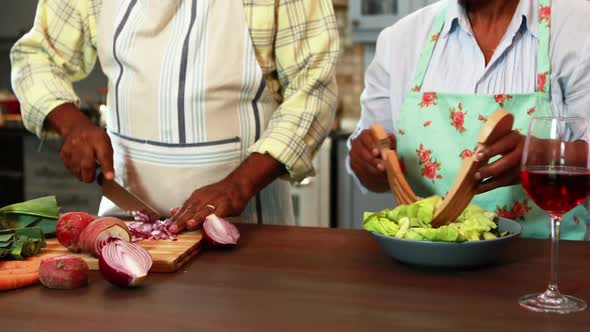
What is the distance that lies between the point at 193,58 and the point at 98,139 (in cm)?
25

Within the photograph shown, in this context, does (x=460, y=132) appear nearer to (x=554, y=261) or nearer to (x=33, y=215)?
(x=554, y=261)

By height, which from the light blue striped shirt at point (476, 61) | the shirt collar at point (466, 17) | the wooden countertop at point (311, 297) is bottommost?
the wooden countertop at point (311, 297)

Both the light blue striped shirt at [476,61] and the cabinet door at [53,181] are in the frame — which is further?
the cabinet door at [53,181]

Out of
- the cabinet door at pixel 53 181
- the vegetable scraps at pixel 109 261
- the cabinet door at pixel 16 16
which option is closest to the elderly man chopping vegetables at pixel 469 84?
the vegetable scraps at pixel 109 261

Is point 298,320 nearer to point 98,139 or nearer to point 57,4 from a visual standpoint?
point 98,139

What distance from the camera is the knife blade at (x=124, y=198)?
1.31 meters

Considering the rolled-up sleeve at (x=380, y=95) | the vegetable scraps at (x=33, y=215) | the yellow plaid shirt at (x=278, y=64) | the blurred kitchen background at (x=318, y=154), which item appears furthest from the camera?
the blurred kitchen background at (x=318, y=154)

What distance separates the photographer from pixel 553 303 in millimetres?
846

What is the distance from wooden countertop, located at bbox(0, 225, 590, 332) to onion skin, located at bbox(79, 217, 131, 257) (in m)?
0.09

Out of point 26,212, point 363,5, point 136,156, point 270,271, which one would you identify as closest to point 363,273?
point 270,271

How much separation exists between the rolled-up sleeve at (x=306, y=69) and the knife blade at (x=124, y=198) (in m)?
0.27

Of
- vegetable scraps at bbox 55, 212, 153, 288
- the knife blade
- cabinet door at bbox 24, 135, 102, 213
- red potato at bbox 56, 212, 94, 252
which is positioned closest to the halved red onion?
vegetable scraps at bbox 55, 212, 153, 288

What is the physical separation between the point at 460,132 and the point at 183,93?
1.80ft

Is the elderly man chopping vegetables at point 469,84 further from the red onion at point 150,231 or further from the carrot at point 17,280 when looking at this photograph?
the carrot at point 17,280
